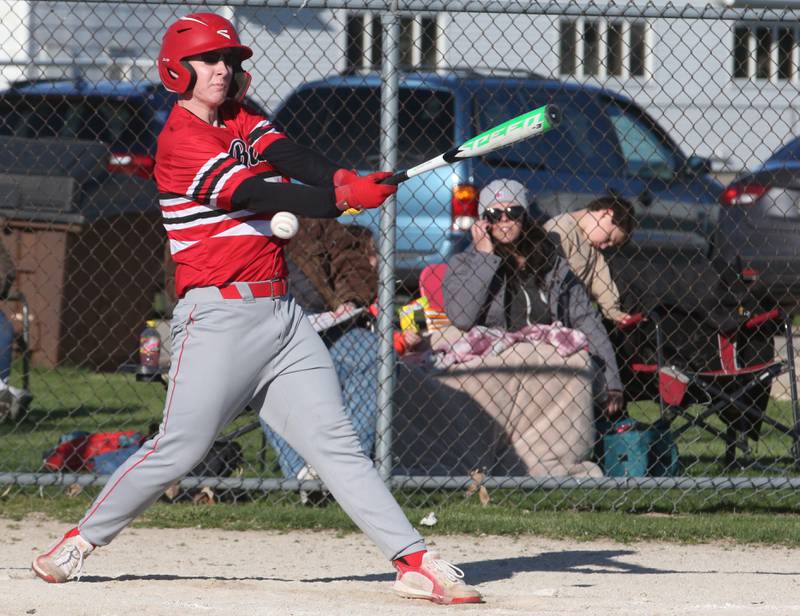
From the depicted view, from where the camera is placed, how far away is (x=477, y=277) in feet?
20.7

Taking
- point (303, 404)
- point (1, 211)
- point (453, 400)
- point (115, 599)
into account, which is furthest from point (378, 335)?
point (1, 211)

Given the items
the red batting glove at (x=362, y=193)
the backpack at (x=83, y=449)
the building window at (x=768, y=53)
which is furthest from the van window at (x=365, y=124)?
the red batting glove at (x=362, y=193)

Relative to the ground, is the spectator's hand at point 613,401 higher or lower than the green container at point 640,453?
higher

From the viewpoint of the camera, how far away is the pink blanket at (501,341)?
631 cm

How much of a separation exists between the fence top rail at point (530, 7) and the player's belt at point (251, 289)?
1.66 metres

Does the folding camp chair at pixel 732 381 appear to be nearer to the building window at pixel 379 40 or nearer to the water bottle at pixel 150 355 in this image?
the building window at pixel 379 40

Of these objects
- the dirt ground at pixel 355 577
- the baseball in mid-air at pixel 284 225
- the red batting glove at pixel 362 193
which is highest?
the red batting glove at pixel 362 193

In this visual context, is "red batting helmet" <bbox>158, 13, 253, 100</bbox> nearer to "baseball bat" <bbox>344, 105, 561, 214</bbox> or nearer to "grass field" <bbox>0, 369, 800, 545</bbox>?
"baseball bat" <bbox>344, 105, 561, 214</bbox>

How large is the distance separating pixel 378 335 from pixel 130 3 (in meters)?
1.66

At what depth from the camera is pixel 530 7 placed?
5.57 metres

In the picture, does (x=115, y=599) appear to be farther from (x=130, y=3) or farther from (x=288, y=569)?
(x=130, y=3)

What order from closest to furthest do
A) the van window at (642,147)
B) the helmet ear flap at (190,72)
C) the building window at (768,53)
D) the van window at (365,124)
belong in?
the helmet ear flap at (190,72)
the building window at (768,53)
the van window at (365,124)
the van window at (642,147)

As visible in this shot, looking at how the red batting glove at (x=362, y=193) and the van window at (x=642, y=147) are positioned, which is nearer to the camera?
the red batting glove at (x=362, y=193)

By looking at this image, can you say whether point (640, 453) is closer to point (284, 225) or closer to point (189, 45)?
point (284, 225)
